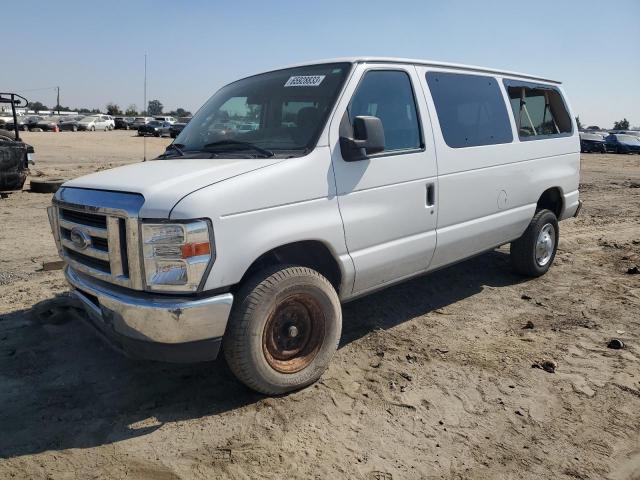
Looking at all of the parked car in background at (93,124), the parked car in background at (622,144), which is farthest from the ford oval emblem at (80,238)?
the parked car in background at (93,124)

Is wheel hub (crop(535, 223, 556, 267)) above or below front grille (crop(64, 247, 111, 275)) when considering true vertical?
Result: below

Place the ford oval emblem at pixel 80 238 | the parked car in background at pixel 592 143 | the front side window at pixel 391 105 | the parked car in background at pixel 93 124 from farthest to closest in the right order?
the parked car in background at pixel 93 124
the parked car in background at pixel 592 143
the front side window at pixel 391 105
the ford oval emblem at pixel 80 238

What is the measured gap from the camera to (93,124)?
53.8m

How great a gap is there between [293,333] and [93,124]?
57.0 metres

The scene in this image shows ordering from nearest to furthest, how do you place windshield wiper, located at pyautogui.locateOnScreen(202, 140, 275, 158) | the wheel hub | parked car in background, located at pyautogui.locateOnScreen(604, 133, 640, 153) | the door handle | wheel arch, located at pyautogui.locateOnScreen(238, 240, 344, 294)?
1. wheel arch, located at pyautogui.locateOnScreen(238, 240, 344, 294)
2. windshield wiper, located at pyautogui.locateOnScreen(202, 140, 275, 158)
3. the door handle
4. the wheel hub
5. parked car in background, located at pyautogui.locateOnScreen(604, 133, 640, 153)

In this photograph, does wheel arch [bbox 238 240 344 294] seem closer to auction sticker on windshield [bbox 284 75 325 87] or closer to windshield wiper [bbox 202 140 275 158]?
windshield wiper [bbox 202 140 275 158]

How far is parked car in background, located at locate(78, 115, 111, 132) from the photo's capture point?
5238 centimetres

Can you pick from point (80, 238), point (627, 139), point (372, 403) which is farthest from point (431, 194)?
point (627, 139)

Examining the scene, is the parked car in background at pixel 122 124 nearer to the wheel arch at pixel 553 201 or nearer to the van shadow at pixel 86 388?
the wheel arch at pixel 553 201

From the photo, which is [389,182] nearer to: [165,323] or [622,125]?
[165,323]

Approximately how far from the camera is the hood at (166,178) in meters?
2.86

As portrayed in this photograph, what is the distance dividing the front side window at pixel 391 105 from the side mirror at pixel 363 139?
9.7 inches

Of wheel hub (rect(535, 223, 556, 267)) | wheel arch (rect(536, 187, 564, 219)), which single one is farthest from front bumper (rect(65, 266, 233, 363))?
wheel arch (rect(536, 187, 564, 219))

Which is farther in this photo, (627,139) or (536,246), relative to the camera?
(627,139)
